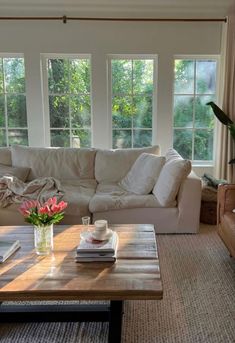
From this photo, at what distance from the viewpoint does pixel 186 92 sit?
4.47 meters

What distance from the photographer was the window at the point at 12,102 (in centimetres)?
439

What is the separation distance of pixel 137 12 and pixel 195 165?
2.11m

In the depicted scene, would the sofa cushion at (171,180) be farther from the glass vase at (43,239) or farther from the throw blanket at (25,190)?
the glass vase at (43,239)

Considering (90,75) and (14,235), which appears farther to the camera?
(90,75)

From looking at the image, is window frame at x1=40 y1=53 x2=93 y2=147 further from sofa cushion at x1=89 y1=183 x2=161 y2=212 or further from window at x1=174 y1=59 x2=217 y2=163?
sofa cushion at x1=89 y1=183 x2=161 y2=212

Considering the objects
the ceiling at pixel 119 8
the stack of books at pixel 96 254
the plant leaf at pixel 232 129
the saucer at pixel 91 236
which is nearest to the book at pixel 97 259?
the stack of books at pixel 96 254

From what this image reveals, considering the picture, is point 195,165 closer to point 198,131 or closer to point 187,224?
point 198,131

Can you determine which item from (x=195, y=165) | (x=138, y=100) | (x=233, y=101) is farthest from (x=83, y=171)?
(x=233, y=101)

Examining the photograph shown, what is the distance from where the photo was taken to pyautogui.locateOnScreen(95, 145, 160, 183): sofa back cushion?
3873 mm

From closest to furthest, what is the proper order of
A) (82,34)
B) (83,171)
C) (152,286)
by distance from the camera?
A: (152,286), (83,171), (82,34)

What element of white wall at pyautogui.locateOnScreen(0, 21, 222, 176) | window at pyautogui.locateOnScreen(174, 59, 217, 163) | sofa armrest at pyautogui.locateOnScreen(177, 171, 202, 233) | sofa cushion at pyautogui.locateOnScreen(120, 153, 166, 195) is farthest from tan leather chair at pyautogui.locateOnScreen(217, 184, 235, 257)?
white wall at pyautogui.locateOnScreen(0, 21, 222, 176)

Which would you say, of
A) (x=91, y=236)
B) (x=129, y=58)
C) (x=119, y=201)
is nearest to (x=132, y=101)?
(x=129, y=58)

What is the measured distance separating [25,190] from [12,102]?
5.69 feet

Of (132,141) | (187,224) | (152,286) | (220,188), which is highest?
(132,141)
